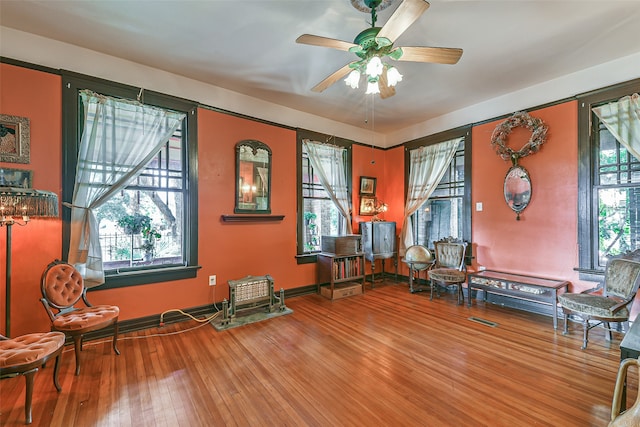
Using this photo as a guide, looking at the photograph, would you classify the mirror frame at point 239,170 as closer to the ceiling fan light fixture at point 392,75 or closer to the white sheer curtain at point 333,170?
the white sheer curtain at point 333,170

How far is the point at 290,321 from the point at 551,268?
3.48 meters

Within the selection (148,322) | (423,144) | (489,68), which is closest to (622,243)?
(489,68)

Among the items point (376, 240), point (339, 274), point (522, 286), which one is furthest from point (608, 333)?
point (339, 274)

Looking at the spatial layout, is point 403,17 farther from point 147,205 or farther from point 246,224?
point 147,205

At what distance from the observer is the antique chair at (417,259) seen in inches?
182

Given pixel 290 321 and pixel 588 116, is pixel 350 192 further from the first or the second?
pixel 588 116

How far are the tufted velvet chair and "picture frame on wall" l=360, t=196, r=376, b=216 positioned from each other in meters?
4.08

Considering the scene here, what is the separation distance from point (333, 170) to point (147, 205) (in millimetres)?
2931

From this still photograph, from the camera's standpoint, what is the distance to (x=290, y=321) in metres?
3.39

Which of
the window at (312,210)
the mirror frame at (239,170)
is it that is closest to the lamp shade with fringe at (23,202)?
the mirror frame at (239,170)

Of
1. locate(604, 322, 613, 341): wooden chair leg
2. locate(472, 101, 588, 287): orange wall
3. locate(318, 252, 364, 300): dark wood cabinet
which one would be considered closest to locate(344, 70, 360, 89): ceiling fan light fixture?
locate(318, 252, 364, 300): dark wood cabinet

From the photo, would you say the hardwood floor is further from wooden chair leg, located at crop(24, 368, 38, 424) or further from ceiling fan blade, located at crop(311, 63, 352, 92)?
ceiling fan blade, located at crop(311, 63, 352, 92)

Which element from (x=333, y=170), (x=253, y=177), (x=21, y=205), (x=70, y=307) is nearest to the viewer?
(x=21, y=205)

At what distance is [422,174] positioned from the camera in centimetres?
500
